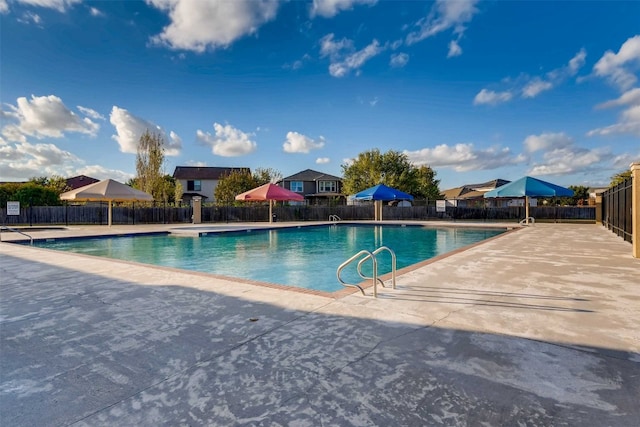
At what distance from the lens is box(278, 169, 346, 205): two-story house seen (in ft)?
140

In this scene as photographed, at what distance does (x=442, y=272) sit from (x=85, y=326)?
542 centimetres

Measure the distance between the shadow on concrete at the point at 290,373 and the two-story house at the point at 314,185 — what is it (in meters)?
38.8

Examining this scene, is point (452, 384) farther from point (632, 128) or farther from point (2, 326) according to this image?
point (632, 128)

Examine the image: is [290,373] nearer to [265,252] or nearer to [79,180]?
[265,252]

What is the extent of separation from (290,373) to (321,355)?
368mm

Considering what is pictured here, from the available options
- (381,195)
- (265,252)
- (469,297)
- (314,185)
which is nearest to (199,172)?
(314,185)

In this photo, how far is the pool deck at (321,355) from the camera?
207 centimetres

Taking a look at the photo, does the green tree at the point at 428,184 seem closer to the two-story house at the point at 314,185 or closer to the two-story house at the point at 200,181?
the two-story house at the point at 314,185

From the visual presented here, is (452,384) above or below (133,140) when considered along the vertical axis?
below

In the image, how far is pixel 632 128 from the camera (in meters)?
21.5

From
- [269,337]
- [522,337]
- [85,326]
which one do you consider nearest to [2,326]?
[85,326]

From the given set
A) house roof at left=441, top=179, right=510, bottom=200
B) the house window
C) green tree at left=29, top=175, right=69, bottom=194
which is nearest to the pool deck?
green tree at left=29, top=175, right=69, bottom=194

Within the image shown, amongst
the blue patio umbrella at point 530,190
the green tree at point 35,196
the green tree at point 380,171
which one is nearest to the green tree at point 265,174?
the green tree at point 380,171

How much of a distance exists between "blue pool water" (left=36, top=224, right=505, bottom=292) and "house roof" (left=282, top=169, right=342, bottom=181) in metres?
26.3
